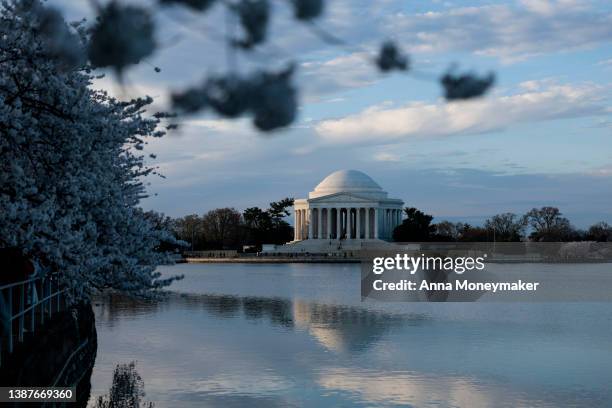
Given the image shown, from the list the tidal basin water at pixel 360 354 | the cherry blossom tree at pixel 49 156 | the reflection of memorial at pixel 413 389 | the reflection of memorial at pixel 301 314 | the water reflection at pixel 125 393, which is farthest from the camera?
the reflection of memorial at pixel 301 314

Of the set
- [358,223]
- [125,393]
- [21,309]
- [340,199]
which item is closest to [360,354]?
[125,393]

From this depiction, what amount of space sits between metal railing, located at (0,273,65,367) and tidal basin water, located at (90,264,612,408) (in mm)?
2388

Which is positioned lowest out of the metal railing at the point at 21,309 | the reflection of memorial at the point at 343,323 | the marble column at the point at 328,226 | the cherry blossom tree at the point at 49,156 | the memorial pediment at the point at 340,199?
the reflection of memorial at the point at 343,323

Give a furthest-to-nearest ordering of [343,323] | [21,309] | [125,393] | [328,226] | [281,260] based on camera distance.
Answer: [328,226], [281,260], [343,323], [125,393], [21,309]

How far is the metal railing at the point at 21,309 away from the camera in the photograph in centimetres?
1491

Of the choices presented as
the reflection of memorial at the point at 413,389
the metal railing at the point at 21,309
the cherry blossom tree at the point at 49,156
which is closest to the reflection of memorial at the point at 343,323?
the reflection of memorial at the point at 413,389

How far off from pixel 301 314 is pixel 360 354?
696 inches

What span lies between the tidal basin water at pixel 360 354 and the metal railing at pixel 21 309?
7.84 feet

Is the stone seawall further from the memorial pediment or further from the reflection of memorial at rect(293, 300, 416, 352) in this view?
the reflection of memorial at rect(293, 300, 416, 352)

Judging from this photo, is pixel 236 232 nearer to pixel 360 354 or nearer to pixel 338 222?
pixel 338 222

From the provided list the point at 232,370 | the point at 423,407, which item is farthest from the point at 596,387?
the point at 232,370

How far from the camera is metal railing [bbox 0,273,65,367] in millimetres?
14914

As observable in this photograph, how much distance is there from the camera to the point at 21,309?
1675 cm

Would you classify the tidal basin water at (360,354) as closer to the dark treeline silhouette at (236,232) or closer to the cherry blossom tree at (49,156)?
the cherry blossom tree at (49,156)
